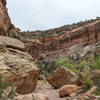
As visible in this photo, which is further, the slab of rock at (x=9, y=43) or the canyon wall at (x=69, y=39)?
the canyon wall at (x=69, y=39)

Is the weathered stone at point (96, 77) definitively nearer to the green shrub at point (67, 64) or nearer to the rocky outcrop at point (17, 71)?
the rocky outcrop at point (17, 71)

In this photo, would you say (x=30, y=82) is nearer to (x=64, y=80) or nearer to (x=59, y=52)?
(x=64, y=80)

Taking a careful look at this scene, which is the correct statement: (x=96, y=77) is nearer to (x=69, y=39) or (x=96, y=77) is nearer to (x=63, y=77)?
(x=63, y=77)

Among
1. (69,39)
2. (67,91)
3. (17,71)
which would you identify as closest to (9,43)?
(17,71)

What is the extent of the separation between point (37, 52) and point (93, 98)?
24.8m

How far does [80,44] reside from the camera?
2761 inches

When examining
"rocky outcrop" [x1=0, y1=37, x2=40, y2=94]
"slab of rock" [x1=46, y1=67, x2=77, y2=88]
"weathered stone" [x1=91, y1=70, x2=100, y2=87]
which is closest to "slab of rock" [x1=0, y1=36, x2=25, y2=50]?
"rocky outcrop" [x1=0, y1=37, x2=40, y2=94]

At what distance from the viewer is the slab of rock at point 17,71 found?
A: 33.1 ft

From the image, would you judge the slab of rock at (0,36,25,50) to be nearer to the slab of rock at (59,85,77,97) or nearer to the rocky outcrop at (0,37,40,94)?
the rocky outcrop at (0,37,40,94)

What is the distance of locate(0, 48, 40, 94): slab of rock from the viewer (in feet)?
33.1

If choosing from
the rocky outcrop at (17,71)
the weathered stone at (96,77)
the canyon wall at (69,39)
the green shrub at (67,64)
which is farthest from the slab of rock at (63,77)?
the canyon wall at (69,39)

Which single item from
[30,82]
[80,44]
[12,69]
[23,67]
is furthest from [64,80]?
[80,44]

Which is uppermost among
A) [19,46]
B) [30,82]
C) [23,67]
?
[19,46]

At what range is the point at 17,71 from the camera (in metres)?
10.8
